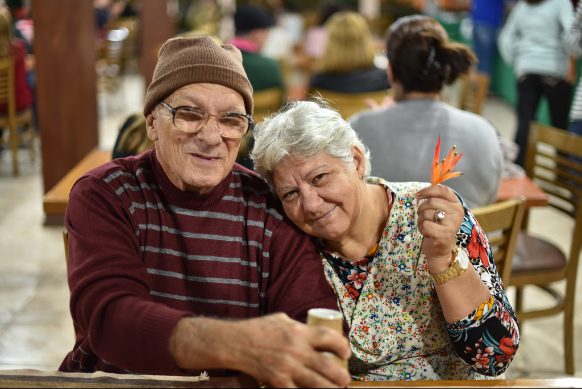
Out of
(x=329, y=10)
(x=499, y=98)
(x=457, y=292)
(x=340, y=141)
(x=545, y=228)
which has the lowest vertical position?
(x=499, y=98)

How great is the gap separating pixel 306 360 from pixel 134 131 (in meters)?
1.25

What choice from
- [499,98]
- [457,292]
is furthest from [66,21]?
[499,98]

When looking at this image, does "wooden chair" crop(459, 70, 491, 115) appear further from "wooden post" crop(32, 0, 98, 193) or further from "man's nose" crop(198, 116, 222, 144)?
"man's nose" crop(198, 116, 222, 144)

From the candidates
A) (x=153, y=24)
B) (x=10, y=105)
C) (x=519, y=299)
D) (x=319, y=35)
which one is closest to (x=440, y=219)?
(x=519, y=299)

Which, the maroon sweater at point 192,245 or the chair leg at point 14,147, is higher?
the maroon sweater at point 192,245

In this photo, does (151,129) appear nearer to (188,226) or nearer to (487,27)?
(188,226)

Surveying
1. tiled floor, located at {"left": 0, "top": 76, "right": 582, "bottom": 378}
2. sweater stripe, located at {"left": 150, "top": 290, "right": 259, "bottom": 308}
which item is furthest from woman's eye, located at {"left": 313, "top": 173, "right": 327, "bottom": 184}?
tiled floor, located at {"left": 0, "top": 76, "right": 582, "bottom": 378}

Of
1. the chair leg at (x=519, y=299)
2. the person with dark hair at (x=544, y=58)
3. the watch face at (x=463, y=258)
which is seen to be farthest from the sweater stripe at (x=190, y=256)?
the person with dark hair at (x=544, y=58)

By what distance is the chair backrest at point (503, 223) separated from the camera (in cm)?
168

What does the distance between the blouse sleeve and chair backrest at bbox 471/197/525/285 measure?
0.31 metres

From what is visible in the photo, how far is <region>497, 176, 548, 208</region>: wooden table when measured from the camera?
91.6 inches

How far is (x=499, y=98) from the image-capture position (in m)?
9.13

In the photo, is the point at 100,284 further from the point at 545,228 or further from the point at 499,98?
the point at 499,98

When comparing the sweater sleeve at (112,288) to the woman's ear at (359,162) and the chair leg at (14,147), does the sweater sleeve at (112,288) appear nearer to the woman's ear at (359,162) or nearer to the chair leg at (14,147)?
the woman's ear at (359,162)
